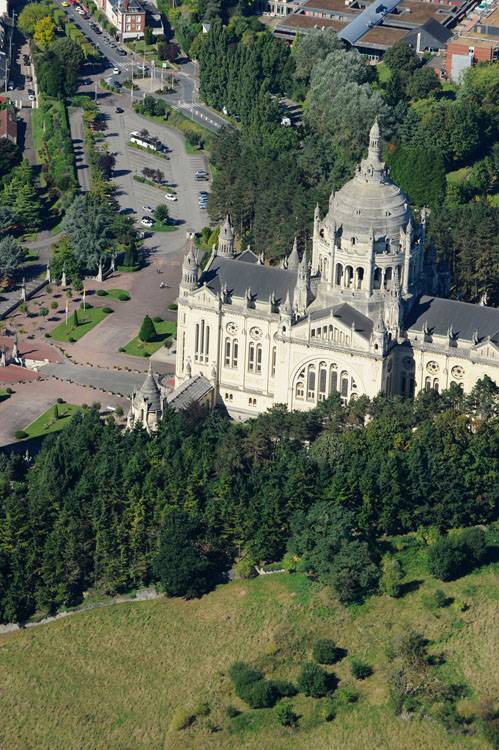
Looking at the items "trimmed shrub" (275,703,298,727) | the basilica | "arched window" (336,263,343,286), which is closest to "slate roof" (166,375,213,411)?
the basilica

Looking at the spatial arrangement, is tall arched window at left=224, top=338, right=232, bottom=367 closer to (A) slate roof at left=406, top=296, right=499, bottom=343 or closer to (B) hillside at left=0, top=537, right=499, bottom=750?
(A) slate roof at left=406, top=296, right=499, bottom=343

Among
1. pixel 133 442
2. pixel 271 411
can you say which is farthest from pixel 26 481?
pixel 271 411

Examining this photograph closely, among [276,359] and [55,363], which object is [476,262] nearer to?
[276,359]

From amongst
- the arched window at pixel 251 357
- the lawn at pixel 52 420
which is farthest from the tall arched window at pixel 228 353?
the lawn at pixel 52 420

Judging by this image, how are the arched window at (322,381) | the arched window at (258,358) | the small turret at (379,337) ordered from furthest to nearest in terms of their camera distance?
the arched window at (258,358) < the arched window at (322,381) < the small turret at (379,337)

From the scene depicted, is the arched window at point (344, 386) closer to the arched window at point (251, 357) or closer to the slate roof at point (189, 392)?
the arched window at point (251, 357)

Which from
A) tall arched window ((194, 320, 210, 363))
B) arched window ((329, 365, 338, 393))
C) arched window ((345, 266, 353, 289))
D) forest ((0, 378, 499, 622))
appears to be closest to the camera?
forest ((0, 378, 499, 622))
